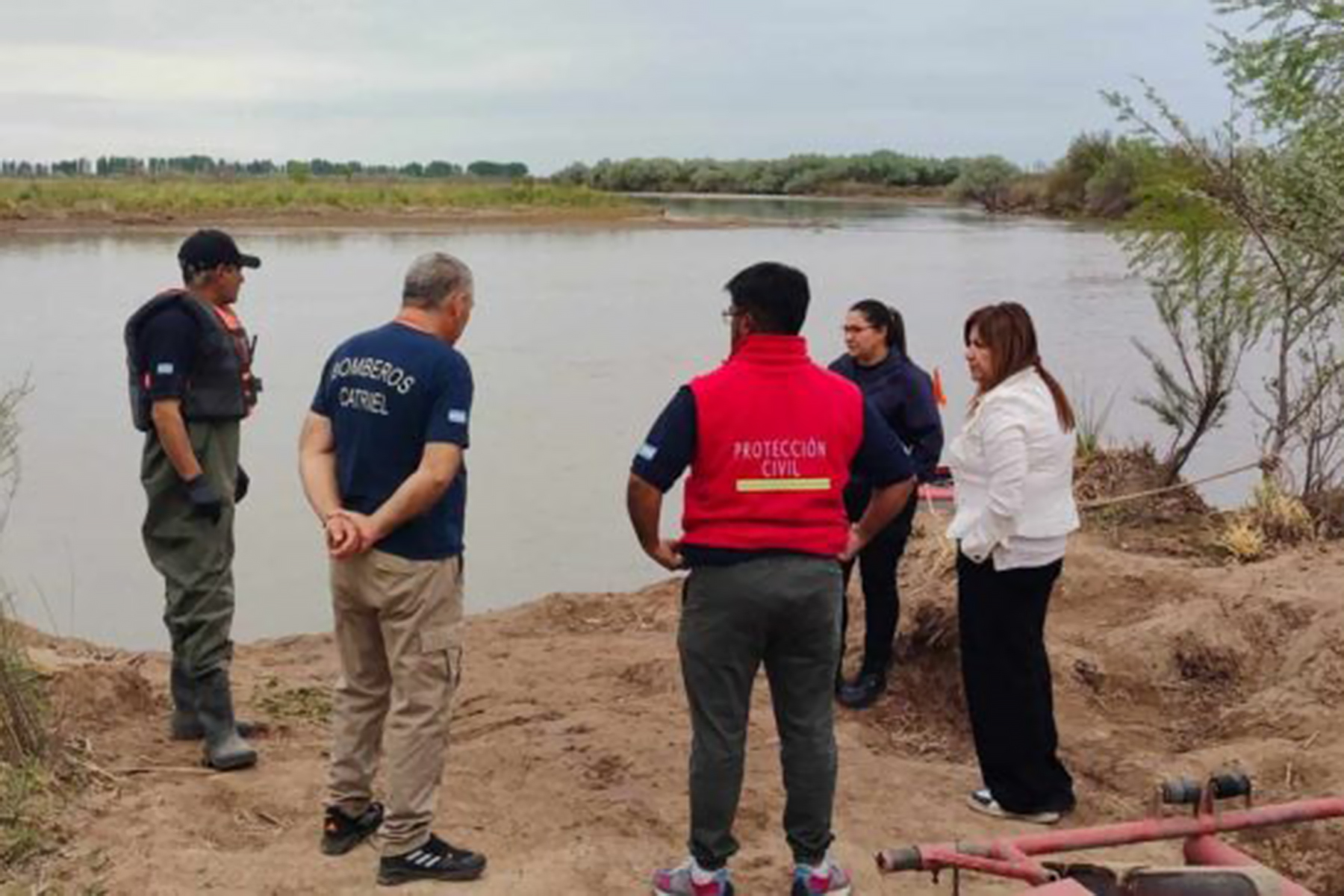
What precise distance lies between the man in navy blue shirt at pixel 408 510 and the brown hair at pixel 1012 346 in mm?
1583

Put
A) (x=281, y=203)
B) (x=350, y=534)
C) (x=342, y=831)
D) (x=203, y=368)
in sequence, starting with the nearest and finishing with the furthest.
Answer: (x=350, y=534)
(x=342, y=831)
(x=203, y=368)
(x=281, y=203)

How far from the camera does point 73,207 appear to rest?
41.8m

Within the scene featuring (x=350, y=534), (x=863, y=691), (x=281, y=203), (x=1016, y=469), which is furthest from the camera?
(x=281, y=203)

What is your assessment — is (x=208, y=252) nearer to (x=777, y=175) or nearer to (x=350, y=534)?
(x=350, y=534)

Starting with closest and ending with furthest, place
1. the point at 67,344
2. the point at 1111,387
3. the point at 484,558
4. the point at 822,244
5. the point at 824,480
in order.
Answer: the point at 824,480, the point at 484,558, the point at 1111,387, the point at 67,344, the point at 822,244

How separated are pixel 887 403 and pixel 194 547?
2.54m

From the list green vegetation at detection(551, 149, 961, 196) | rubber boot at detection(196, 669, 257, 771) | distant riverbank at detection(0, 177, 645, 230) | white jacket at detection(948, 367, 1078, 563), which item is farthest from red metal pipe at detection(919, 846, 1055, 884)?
green vegetation at detection(551, 149, 961, 196)

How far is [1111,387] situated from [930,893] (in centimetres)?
1221

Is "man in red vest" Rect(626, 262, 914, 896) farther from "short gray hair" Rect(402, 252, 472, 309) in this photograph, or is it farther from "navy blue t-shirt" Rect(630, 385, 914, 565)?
"short gray hair" Rect(402, 252, 472, 309)

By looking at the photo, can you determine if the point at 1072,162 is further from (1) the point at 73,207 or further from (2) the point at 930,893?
(2) the point at 930,893

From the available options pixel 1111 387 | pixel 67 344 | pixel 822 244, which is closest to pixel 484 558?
pixel 1111 387

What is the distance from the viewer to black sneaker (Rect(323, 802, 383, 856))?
420cm

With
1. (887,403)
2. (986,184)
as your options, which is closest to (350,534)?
(887,403)

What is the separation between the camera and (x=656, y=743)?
17.3ft
